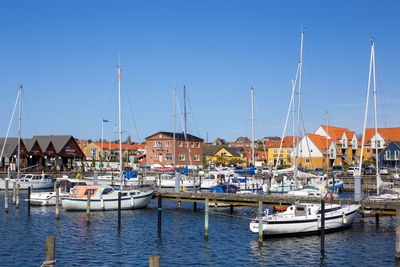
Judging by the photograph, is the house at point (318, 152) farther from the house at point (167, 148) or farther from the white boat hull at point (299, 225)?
the white boat hull at point (299, 225)

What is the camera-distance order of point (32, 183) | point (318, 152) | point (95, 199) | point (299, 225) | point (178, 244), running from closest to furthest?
point (178, 244)
point (299, 225)
point (95, 199)
point (32, 183)
point (318, 152)

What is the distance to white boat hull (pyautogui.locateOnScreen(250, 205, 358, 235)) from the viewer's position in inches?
1189

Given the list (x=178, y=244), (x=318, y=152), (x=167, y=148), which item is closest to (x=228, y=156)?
(x=318, y=152)

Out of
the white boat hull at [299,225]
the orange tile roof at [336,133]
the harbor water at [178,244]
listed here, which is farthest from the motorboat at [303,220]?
the orange tile roof at [336,133]

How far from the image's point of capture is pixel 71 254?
1060 inches

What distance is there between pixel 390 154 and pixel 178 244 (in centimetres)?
8809

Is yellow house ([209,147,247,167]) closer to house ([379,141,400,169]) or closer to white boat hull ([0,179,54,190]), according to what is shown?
house ([379,141,400,169])

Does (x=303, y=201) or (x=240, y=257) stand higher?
(x=303, y=201)

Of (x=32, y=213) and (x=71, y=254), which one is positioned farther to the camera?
(x=32, y=213)

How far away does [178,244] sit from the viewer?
29.8 meters

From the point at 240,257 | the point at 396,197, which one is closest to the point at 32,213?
the point at 240,257

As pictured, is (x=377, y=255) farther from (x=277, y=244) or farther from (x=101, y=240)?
(x=101, y=240)

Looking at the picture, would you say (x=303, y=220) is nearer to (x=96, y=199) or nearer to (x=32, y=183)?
(x=96, y=199)

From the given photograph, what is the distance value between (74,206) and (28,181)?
28.4 meters
